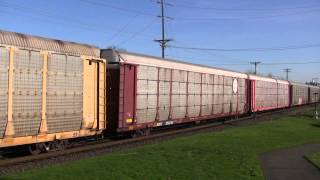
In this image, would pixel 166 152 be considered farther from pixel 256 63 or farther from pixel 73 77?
pixel 256 63

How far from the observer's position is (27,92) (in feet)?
41.4

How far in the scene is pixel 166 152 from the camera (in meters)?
13.8

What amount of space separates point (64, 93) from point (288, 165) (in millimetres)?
6699

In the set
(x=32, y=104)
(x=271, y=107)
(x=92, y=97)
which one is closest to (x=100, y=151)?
(x=92, y=97)

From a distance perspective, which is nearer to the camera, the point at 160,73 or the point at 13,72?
the point at 13,72

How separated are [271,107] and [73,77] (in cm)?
3270

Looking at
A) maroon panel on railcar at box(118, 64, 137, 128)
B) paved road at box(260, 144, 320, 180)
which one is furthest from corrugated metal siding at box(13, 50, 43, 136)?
paved road at box(260, 144, 320, 180)

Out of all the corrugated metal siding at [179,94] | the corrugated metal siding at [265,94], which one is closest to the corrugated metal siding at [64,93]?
the corrugated metal siding at [179,94]

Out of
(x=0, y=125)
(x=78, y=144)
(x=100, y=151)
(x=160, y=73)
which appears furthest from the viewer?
(x=160, y=73)

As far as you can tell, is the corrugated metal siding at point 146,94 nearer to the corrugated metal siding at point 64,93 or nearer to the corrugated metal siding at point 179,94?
the corrugated metal siding at point 179,94

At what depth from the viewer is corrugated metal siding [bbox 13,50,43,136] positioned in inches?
485

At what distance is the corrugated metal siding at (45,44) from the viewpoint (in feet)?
40.7

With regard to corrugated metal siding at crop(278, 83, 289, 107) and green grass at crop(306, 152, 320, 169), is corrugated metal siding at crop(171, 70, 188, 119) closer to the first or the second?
green grass at crop(306, 152, 320, 169)

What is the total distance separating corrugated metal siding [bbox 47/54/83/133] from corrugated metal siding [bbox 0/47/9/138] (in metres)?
1.58
